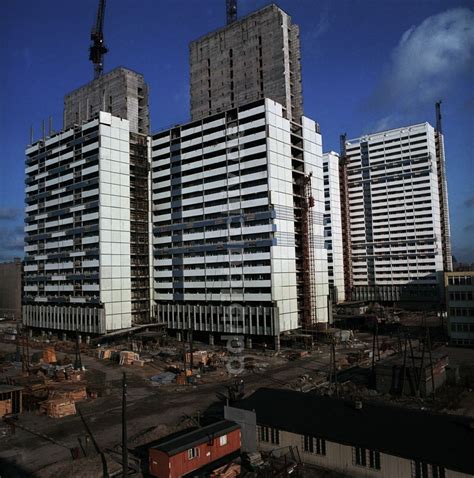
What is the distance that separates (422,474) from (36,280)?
96029 mm

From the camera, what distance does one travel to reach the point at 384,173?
500ft

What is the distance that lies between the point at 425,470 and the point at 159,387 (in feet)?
109

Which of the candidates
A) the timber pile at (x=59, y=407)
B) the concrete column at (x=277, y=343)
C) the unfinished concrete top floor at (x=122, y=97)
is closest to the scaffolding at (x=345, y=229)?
the unfinished concrete top floor at (x=122, y=97)

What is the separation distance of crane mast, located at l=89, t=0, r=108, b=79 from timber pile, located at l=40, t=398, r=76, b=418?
9680cm

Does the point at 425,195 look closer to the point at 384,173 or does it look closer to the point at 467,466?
the point at 384,173

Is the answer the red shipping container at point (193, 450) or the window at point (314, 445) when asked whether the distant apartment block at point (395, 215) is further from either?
the red shipping container at point (193, 450)

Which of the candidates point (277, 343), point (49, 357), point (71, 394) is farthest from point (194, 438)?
point (49, 357)

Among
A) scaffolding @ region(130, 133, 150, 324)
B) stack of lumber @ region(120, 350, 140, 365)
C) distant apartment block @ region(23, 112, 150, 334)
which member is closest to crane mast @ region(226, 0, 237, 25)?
distant apartment block @ region(23, 112, 150, 334)

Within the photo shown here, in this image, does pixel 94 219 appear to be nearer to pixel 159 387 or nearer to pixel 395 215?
pixel 159 387

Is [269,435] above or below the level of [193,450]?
below

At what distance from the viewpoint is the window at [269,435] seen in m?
29.7

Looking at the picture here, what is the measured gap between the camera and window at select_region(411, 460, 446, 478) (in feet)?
77.0

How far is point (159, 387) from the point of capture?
50.8 m

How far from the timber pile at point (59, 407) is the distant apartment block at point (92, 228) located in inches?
1674
